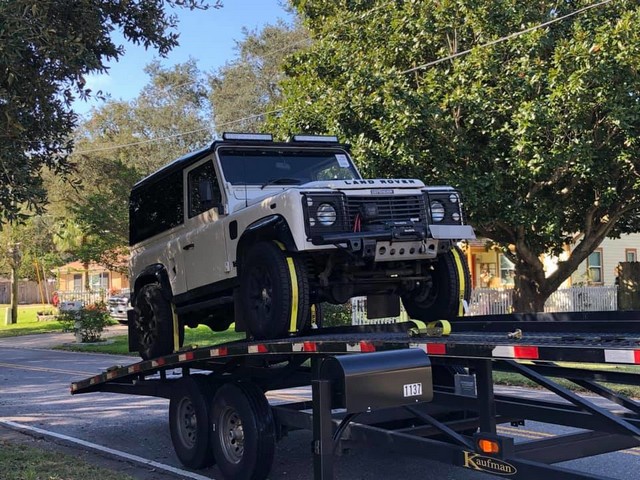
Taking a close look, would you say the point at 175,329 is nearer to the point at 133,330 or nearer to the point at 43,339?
the point at 133,330

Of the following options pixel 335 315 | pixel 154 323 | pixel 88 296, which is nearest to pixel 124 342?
pixel 335 315

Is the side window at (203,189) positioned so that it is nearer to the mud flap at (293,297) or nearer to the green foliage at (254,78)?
the mud flap at (293,297)

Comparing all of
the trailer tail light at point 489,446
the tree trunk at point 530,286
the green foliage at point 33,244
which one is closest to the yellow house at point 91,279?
the green foliage at point 33,244

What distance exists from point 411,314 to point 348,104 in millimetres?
8569

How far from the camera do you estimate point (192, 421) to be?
23.5ft

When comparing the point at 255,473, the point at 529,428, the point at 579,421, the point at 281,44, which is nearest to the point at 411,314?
the point at 529,428

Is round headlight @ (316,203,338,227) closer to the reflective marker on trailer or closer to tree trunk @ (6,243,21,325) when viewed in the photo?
the reflective marker on trailer

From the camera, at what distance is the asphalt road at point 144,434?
6.77 m

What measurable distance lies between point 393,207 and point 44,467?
400cm

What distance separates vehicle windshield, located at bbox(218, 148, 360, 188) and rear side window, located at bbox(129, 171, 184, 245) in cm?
97

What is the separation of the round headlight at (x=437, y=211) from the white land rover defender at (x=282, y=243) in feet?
0.03

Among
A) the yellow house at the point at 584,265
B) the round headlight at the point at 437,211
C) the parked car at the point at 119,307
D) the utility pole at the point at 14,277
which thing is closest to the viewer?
the round headlight at the point at 437,211

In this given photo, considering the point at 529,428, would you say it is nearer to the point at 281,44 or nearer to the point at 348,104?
the point at 348,104

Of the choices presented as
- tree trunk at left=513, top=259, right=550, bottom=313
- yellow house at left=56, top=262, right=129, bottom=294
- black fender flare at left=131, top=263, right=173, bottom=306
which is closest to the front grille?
black fender flare at left=131, top=263, right=173, bottom=306
